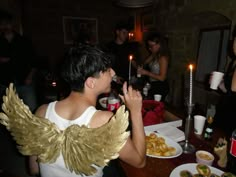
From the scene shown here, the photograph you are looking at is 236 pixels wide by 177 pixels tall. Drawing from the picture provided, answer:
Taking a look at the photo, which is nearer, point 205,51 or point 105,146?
point 105,146

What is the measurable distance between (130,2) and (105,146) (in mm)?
1777

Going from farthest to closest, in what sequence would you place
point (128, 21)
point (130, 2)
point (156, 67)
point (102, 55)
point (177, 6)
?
point (128, 21)
point (177, 6)
point (156, 67)
point (130, 2)
point (102, 55)

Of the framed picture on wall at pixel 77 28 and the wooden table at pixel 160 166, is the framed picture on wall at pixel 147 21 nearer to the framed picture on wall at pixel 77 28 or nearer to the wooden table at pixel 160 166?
the framed picture on wall at pixel 77 28

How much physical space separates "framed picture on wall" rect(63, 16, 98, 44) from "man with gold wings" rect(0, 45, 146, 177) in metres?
4.31

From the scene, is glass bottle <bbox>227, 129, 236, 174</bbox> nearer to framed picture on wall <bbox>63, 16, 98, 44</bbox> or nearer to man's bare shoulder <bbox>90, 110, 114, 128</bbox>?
man's bare shoulder <bbox>90, 110, 114, 128</bbox>

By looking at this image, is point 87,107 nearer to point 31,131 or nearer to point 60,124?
point 60,124

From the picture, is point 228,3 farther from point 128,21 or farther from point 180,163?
point 128,21

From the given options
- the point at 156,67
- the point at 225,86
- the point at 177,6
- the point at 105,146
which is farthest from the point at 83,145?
the point at 177,6

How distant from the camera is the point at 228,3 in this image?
2.98m

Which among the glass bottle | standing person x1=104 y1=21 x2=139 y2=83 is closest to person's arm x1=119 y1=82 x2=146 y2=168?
the glass bottle

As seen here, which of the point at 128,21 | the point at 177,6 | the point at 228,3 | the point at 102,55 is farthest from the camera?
the point at 128,21

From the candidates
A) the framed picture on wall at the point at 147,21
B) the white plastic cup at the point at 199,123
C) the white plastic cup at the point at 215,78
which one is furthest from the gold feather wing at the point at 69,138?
the framed picture on wall at the point at 147,21

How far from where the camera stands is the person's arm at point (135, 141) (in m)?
1.03

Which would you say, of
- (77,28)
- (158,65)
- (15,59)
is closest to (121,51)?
(158,65)
